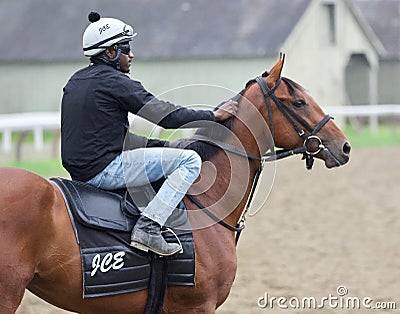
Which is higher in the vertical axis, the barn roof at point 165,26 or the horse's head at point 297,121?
the barn roof at point 165,26

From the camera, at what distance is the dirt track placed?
863 centimetres

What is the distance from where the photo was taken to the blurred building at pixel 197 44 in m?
32.5

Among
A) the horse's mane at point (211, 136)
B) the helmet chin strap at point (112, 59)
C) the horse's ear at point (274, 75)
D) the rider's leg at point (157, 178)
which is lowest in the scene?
the rider's leg at point (157, 178)

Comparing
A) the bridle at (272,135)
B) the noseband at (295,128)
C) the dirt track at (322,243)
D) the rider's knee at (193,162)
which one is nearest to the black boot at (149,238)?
the rider's knee at (193,162)

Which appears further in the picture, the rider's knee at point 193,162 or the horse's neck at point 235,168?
the horse's neck at point 235,168

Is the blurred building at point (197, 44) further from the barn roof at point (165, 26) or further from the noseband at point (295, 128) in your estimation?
the noseband at point (295, 128)

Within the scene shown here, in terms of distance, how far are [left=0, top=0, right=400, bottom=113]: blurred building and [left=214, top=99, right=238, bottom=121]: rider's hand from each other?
26.0 metres

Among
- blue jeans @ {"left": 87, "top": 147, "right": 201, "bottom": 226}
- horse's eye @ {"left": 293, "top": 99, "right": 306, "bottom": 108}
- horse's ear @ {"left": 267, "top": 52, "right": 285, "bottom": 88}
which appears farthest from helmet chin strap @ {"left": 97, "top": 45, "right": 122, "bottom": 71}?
horse's eye @ {"left": 293, "top": 99, "right": 306, "bottom": 108}

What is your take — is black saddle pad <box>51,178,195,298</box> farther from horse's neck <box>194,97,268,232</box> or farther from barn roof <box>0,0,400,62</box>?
barn roof <box>0,0,400,62</box>

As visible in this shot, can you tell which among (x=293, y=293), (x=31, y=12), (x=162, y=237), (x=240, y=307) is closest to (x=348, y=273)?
(x=293, y=293)

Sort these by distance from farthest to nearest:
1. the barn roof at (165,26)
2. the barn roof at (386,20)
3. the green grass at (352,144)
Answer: the barn roof at (386,20), the barn roof at (165,26), the green grass at (352,144)

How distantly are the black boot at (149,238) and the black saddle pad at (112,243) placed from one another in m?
0.06

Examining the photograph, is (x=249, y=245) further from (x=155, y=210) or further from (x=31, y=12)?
(x=31, y=12)

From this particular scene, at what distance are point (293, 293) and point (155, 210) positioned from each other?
3564 mm
